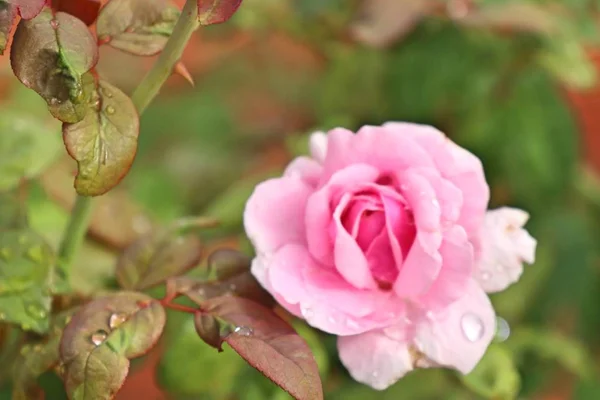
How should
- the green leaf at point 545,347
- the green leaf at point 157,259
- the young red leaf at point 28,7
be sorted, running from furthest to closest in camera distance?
the green leaf at point 545,347 → the green leaf at point 157,259 → the young red leaf at point 28,7

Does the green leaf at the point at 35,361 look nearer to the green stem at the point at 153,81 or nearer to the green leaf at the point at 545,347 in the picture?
the green stem at the point at 153,81

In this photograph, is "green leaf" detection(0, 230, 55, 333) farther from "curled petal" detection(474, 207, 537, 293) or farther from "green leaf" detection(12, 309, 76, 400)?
"curled petal" detection(474, 207, 537, 293)

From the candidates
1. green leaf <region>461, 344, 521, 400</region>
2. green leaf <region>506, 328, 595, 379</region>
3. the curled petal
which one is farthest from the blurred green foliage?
the curled petal

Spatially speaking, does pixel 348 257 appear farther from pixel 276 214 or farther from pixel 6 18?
pixel 6 18

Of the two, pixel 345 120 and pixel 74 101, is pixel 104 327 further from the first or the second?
pixel 345 120

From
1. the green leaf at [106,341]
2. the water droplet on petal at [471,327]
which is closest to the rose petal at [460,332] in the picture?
the water droplet on petal at [471,327]

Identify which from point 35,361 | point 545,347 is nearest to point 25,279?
point 35,361

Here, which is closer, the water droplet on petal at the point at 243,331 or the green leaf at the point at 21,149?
the water droplet on petal at the point at 243,331

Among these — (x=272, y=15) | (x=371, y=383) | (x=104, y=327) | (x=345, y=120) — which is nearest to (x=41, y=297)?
(x=104, y=327)
